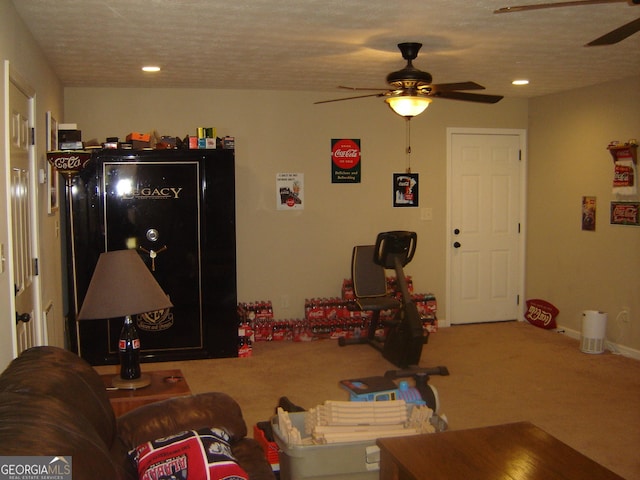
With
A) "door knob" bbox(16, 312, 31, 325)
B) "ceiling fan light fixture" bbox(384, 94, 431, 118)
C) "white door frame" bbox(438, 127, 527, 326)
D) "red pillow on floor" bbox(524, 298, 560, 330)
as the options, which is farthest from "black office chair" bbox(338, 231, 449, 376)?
"door knob" bbox(16, 312, 31, 325)

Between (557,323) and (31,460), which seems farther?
(557,323)

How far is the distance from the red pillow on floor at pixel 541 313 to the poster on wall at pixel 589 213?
92 centimetres

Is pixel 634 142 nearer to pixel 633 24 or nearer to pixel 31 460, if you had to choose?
pixel 633 24

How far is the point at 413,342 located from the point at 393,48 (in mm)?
2298

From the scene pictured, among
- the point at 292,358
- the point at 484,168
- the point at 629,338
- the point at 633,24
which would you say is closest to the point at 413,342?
the point at 292,358

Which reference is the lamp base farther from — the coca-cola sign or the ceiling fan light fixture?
the ceiling fan light fixture

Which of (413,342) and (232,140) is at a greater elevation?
(232,140)

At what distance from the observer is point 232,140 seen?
5492 mm

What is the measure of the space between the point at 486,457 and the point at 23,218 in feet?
8.73

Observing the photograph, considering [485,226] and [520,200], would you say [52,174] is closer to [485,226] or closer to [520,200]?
[485,226]

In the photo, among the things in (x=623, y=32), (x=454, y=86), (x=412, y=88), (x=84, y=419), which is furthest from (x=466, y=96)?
(x=84, y=419)

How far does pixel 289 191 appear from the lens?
6262 mm

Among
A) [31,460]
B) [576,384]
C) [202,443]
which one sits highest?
[31,460]

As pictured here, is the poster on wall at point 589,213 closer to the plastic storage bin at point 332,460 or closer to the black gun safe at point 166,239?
the black gun safe at point 166,239
